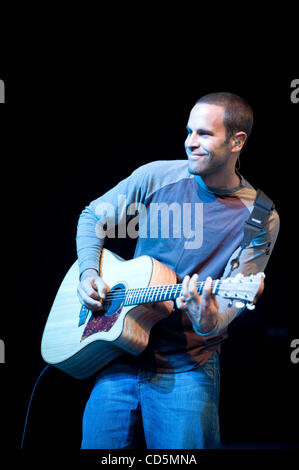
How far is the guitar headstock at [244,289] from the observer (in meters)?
1.80

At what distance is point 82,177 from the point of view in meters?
3.55

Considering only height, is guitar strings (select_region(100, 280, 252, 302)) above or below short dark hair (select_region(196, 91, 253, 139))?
below

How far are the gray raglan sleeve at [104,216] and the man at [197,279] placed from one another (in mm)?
47

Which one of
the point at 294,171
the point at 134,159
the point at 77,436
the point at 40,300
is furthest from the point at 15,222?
the point at 294,171

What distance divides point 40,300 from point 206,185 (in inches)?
68.0

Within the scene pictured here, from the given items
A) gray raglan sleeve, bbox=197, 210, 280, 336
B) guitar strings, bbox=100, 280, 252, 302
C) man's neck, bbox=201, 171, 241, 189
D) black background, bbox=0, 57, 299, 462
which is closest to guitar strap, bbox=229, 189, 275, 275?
gray raglan sleeve, bbox=197, 210, 280, 336

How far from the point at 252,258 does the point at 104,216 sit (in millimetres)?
848

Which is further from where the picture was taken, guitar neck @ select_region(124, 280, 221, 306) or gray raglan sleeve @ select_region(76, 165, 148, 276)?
gray raglan sleeve @ select_region(76, 165, 148, 276)

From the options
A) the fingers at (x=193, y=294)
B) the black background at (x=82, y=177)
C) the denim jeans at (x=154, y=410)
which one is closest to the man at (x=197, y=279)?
the denim jeans at (x=154, y=410)

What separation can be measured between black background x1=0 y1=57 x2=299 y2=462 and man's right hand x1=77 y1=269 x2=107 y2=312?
3.40 ft

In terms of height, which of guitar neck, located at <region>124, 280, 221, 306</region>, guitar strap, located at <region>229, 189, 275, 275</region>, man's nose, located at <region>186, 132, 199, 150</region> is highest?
man's nose, located at <region>186, 132, 199, 150</region>

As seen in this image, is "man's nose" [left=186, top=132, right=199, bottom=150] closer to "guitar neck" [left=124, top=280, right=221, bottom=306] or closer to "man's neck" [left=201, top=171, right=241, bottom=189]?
"man's neck" [left=201, top=171, right=241, bottom=189]

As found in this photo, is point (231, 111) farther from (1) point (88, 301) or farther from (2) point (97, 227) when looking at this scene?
(1) point (88, 301)

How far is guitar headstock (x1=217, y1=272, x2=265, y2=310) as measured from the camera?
1799mm
